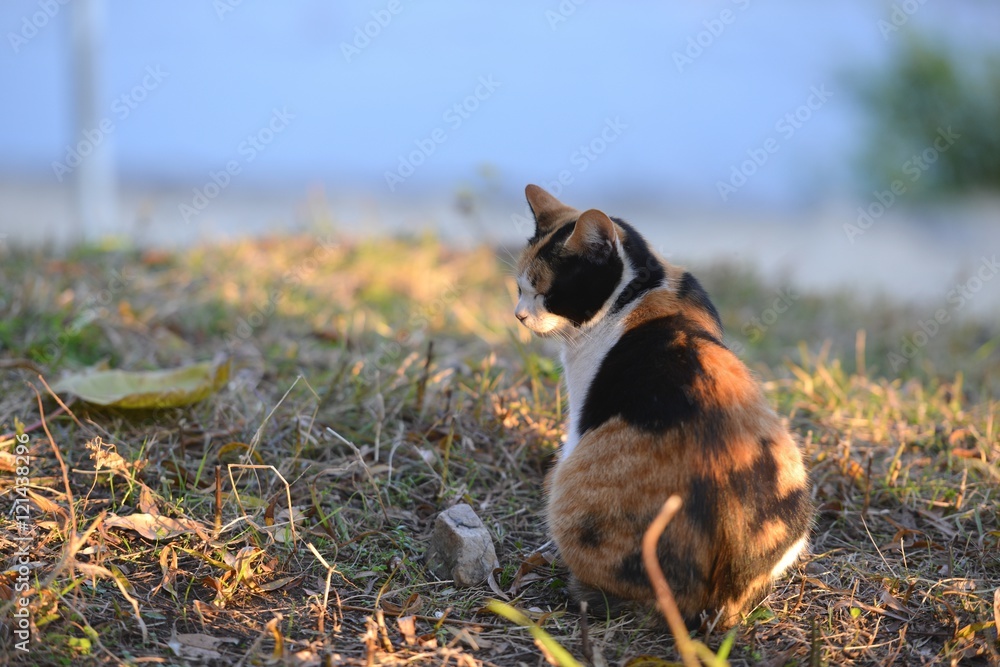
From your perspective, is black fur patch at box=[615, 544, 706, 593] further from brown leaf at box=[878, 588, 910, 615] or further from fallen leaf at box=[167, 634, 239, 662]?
fallen leaf at box=[167, 634, 239, 662]

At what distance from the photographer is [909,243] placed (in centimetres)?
750

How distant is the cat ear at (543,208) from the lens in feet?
8.65

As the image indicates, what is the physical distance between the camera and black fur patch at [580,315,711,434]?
2025 millimetres

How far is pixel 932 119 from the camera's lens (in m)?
6.72

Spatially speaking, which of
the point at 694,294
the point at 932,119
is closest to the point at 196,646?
the point at 694,294

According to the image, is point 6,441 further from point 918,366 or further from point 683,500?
point 918,366

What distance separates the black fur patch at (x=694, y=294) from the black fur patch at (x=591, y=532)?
0.68m

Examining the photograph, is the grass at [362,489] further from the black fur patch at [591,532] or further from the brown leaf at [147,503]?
the black fur patch at [591,532]

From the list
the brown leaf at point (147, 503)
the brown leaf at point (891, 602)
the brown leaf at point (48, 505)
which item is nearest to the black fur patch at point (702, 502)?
the brown leaf at point (891, 602)

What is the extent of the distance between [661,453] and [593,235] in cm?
61

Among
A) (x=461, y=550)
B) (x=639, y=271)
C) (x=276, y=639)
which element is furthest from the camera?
(x=639, y=271)

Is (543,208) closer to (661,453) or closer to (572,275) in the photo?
(572,275)

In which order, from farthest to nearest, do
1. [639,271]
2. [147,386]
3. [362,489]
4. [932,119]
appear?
[932,119] < [147,386] < [362,489] < [639,271]

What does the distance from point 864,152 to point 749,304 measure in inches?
105
